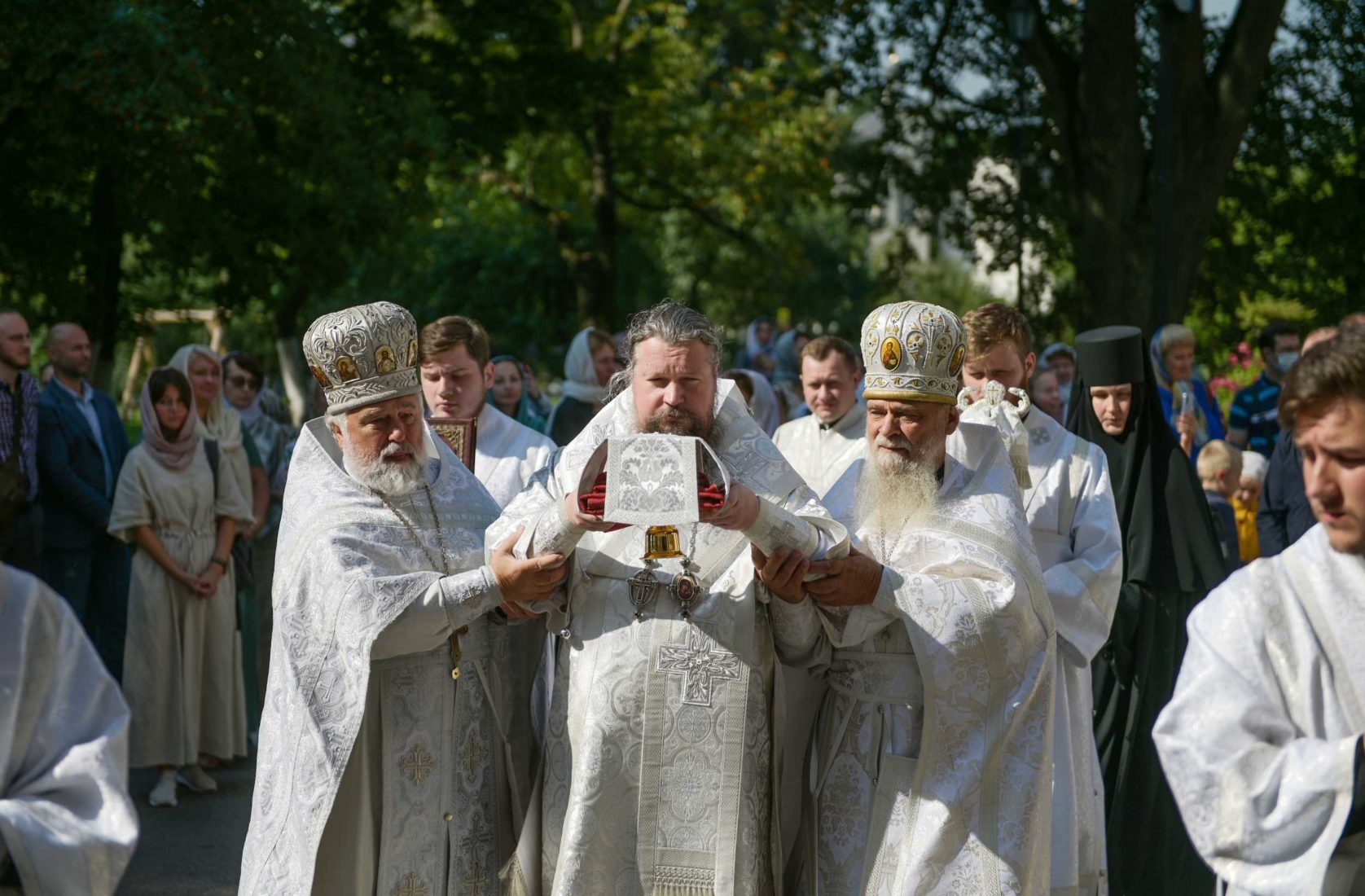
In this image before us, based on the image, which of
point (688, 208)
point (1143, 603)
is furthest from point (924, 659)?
point (688, 208)

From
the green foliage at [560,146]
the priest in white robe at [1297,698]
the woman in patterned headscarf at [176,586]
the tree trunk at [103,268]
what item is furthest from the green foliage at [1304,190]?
the priest in white robe at [1297,698]

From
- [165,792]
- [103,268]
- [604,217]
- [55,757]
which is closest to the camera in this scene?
[55,757]

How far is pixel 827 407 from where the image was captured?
8.20 metres

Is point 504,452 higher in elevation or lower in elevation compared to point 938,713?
higher

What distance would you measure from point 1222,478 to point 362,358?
6.15 meters

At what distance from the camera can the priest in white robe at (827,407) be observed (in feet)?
26.7

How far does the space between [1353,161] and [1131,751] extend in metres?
16.1

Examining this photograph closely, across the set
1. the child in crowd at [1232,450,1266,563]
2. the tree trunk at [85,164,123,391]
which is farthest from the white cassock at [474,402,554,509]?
the tree trunk at [85,164,123,391]

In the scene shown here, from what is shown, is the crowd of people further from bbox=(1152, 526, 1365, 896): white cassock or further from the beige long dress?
the beige long dress

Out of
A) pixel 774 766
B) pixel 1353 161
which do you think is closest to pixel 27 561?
pixel 774 766

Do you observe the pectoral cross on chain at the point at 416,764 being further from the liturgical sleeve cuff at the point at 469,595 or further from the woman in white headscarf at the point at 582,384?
the woman in white headscarf at the point at 582,384

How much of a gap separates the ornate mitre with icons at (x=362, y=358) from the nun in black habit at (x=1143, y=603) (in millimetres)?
2980

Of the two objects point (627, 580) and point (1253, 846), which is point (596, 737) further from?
point (1253, 846)

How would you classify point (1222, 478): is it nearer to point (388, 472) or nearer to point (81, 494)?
point (388, 472)
